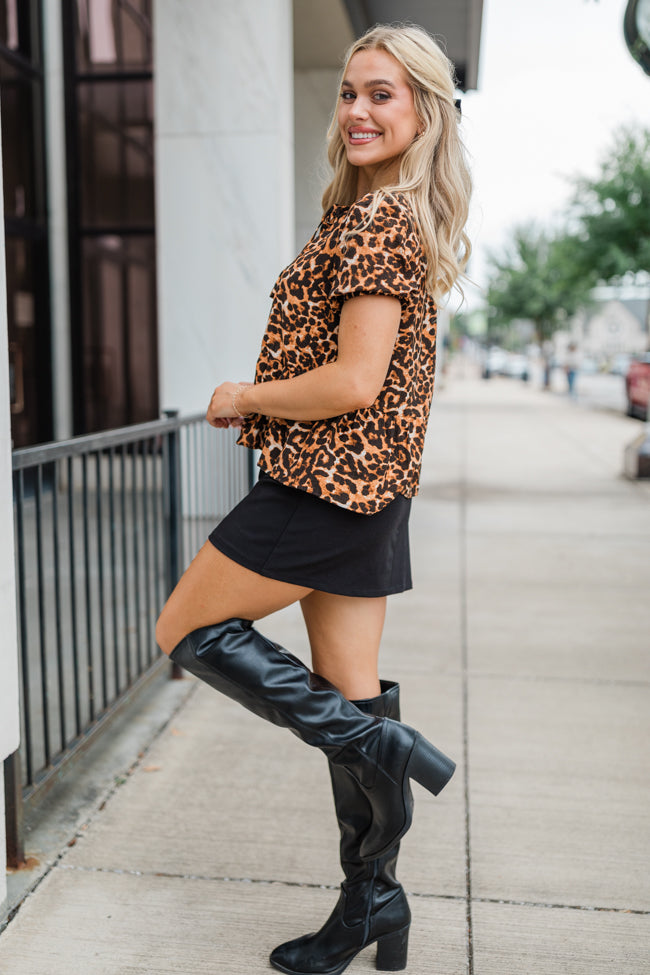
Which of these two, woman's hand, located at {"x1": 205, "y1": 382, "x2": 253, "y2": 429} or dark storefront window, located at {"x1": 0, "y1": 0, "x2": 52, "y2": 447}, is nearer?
woman's hand, located at {"x1": 205, "y1": 382, "x2": 253, "y2": 429}

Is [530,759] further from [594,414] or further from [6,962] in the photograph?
[594,414]

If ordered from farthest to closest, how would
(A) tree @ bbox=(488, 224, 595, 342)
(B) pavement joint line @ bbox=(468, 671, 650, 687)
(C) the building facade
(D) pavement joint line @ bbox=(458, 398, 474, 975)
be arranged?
(A) tree @ bbox=(488, 224, 595, 342)
(C) the building facade
(B) pavement joint line @ bbox=(468, 671, 650, 687)
(D) pavement joint line @ bbox=(458, 398, 474, 975)

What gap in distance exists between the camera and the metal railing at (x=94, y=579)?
2.95 m

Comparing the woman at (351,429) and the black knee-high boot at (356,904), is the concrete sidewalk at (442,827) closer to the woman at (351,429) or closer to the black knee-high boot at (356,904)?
the black knee-high boot at (356,904)

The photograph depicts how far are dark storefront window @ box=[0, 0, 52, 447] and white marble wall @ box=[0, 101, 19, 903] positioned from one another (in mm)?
7395

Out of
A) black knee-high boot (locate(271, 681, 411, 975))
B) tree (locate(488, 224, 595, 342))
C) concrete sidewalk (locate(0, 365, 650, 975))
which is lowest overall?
concrete sidewalk (locate(0, 365, 650, 975))

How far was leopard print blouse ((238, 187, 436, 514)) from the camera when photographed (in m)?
1.86

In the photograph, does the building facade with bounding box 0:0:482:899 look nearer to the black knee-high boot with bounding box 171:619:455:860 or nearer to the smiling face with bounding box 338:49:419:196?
the smiling face with bounding box 338:49:419:196

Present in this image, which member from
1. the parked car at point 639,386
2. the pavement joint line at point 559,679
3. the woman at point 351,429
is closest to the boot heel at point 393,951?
the woman at point 351,429

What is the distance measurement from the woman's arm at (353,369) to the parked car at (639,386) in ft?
62.7

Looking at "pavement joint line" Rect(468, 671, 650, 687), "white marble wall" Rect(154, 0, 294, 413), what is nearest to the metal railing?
"pavement joint line" Rect(468, 671, 650, 687)

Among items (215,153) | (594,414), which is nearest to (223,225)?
(215,153)

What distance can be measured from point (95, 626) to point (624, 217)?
22785 millimetres

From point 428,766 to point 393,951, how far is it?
52cm
